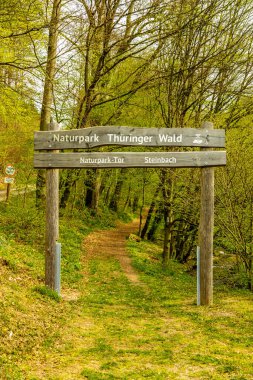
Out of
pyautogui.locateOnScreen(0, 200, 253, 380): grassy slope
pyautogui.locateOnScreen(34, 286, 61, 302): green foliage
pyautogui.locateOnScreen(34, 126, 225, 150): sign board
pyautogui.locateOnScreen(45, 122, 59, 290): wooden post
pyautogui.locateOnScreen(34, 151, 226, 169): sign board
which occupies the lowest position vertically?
pyautogui.locateOnScreen(0, 200, 253, 380): grassy slope

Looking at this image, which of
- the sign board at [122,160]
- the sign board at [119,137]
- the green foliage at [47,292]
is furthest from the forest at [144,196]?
the sign board at [122,160]

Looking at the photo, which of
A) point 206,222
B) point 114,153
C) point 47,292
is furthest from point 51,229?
point 206,222

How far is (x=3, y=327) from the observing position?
559 centimetres

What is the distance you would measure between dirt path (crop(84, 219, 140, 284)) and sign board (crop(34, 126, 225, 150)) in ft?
18.1

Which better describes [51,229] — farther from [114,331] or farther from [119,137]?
[114,331]

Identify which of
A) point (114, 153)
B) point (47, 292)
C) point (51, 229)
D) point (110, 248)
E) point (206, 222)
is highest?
point (114, 153)

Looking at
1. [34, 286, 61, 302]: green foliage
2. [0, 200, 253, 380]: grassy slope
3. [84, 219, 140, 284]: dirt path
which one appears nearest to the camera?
[0, 200, 253, 380]: grassy slope

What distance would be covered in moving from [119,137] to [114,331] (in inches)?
152

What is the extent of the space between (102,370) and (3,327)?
1525 millimetres

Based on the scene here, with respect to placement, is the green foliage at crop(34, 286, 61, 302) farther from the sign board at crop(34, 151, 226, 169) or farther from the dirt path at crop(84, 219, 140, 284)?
the dirt path at crop(84, 219, 140, 284)

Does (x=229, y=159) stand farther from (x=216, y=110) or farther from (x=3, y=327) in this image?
(x=3, y=327)

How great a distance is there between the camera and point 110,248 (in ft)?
62.7

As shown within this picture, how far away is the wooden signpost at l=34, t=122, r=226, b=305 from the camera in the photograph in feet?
27.8

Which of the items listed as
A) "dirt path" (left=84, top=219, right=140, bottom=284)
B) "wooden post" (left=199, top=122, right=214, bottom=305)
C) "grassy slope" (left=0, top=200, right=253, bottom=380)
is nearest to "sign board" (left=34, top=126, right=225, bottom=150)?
"wooden post" (left=199, top=122, right=214, bottom=305)
